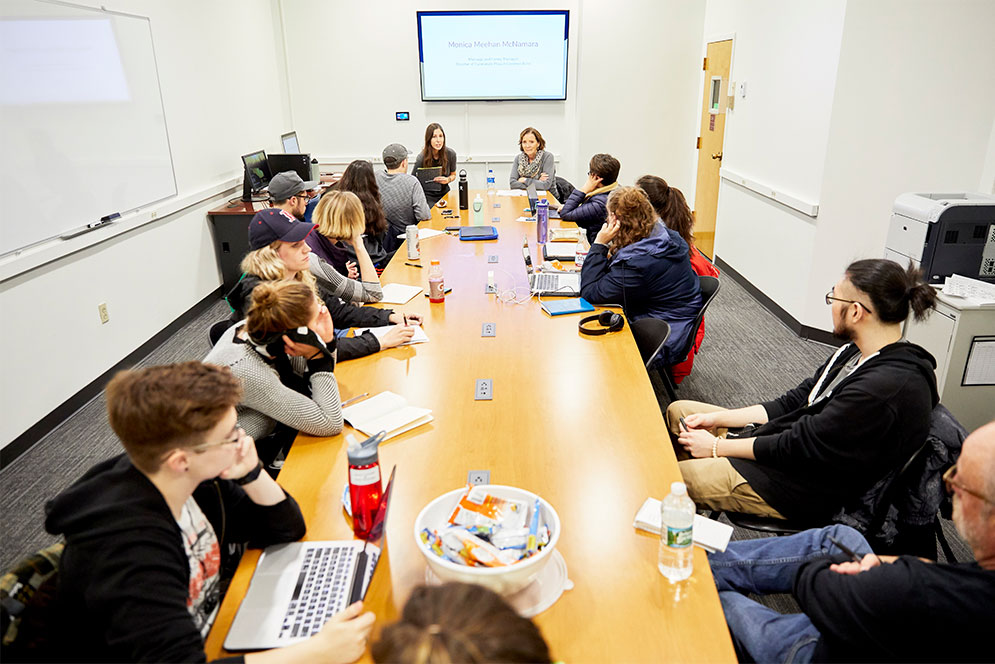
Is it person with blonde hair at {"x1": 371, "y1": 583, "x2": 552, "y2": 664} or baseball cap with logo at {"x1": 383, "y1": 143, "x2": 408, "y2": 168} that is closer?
person with blonde hair at {"x1": 371, "y1": 583, "x2": 552, "y2": 664}

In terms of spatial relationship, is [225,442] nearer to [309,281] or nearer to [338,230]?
[309,281]

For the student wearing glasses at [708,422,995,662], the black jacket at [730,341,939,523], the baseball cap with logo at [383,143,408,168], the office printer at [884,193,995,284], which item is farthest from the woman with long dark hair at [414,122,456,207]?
the student wearing glasses at [708,422,995,662]

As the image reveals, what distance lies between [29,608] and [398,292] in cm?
246

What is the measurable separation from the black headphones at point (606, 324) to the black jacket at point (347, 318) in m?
0.90

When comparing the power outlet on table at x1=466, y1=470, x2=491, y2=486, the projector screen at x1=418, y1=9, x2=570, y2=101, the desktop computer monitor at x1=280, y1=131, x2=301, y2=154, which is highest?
the projector screen at x1=418, y1=9, x2=570, y2=101

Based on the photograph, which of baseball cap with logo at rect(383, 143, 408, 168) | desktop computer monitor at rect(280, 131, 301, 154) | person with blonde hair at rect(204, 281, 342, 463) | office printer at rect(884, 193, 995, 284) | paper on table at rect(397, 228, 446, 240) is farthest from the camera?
desktop computer monitor at rect(280, 131, 301, 154)

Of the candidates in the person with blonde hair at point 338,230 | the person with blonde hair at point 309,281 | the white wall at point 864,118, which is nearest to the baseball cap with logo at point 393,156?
the person with blonde hair at point 338,230

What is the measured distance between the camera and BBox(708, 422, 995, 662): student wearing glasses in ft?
4.26

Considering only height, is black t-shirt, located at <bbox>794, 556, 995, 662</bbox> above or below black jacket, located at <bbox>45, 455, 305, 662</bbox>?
below

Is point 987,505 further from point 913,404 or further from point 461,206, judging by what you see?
point 461,206

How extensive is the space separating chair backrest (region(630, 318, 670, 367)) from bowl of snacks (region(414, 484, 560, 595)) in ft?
5.13

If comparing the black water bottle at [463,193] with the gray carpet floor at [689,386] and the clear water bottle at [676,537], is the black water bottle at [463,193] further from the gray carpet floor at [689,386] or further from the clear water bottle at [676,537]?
the clear water bottle at [676,537]

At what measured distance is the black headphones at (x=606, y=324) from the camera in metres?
2.97

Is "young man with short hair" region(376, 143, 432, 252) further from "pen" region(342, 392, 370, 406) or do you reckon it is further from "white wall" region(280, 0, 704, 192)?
"white wall" region(280, 0, 704, 192)
